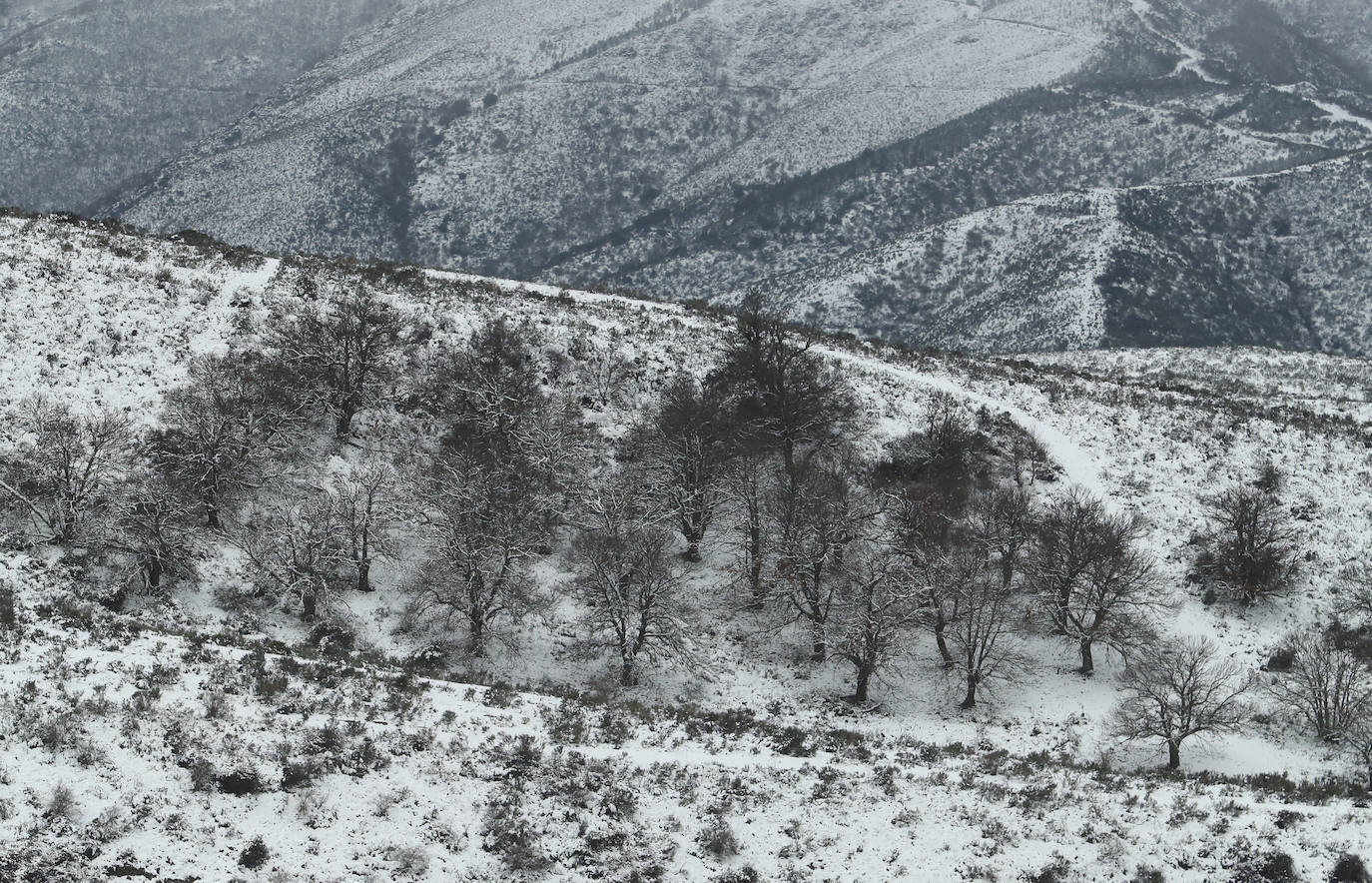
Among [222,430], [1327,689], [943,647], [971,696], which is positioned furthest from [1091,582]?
[222,430]

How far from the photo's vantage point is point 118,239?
4706cm

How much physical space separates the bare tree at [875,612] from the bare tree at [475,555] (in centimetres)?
1149

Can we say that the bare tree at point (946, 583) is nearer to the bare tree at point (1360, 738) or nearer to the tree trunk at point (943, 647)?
the tree trunk at point (943, 647)

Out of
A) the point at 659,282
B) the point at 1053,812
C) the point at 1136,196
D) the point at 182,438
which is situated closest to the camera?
the point at 1053,812

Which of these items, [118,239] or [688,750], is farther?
[118,239]

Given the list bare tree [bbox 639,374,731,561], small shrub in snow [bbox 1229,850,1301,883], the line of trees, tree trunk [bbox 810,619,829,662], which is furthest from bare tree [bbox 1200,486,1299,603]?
small shrub in snow [bbox 1229,850,1301,883]

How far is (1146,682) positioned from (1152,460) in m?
18.0

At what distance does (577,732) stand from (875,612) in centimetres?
1334

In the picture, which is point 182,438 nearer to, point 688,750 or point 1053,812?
point 688,750

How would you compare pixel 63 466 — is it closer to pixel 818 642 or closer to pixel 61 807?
pixel 61 807

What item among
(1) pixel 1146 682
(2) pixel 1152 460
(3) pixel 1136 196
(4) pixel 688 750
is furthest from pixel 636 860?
(3) pixel 1136 196

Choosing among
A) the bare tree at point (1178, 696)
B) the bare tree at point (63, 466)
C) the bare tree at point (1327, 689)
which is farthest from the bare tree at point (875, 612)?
the bare tree at point (63, 466)

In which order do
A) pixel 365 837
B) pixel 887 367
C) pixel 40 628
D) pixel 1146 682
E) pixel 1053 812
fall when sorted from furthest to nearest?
pixel 887 367 → pixel 1146 682 → pixel 40 628 → pixel 1053 812 → pixel 365 837

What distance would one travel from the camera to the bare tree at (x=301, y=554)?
102 feet
